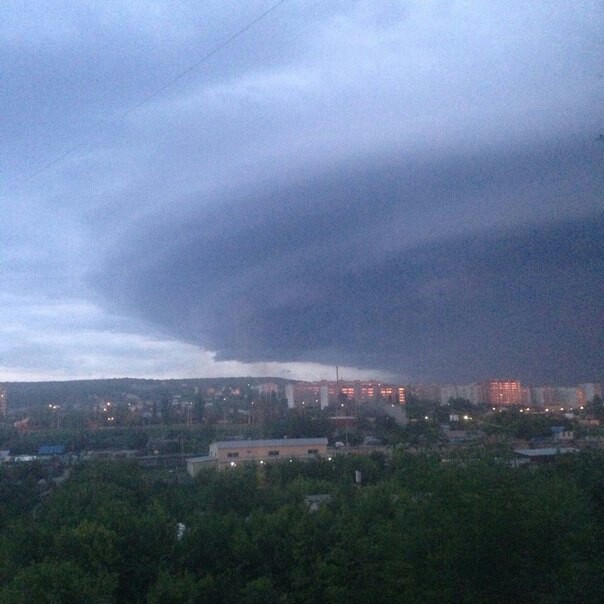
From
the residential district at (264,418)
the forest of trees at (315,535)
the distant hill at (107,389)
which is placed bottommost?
the forest of trees at (315,535)

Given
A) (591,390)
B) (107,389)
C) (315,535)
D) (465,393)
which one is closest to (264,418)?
(107,389)

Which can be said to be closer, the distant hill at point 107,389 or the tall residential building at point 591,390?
the tall residential building at point 591,390

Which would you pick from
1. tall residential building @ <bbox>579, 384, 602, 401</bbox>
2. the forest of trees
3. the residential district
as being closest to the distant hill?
the residential district

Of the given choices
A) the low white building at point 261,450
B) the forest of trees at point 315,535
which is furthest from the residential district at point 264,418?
the forest of trees at point 315,535

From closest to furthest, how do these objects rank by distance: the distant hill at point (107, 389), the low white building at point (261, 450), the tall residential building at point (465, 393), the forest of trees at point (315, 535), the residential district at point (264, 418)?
the forest of trees at point (315, 535) → the residential district at point (264, 418) → the low white building at point (261, 450) → the distant hill at point (107, 389) → the tall residential building at point (465, 393)

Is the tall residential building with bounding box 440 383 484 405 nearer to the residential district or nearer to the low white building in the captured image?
the residential district

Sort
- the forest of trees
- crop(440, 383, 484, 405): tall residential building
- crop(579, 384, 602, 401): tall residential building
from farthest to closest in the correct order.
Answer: crop(440, 383, 484, 405): tall residential building → crop(579, 384, 602, 401): tall residential building → the forest of trees

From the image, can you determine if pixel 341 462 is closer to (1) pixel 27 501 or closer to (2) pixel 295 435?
(2) pixel 295 435

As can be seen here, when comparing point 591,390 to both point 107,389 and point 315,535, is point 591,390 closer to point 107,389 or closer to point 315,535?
point 315,535

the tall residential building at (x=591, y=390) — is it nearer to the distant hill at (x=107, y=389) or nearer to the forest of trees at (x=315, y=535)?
the forest of trees at (x=315, y=535)
